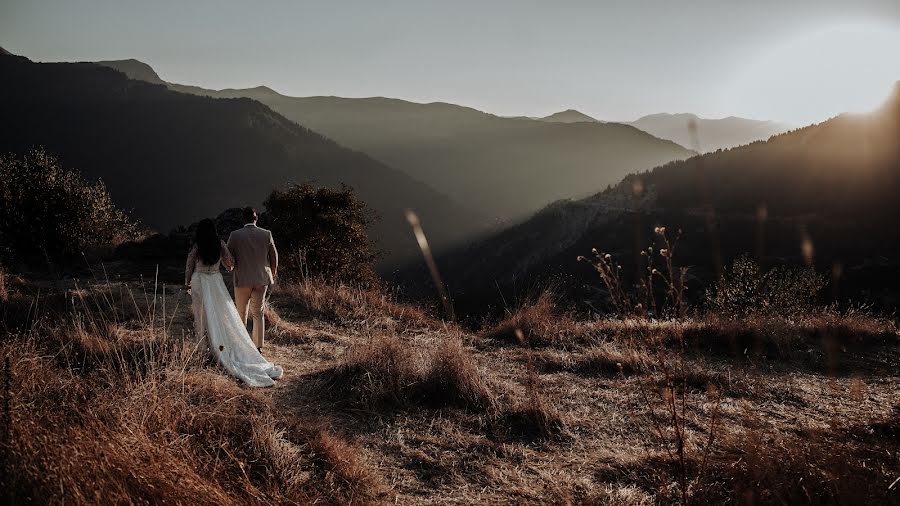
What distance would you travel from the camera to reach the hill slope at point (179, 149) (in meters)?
83.1

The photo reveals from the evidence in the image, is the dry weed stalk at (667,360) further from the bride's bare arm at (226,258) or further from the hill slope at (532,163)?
the hill slope at (532,163)

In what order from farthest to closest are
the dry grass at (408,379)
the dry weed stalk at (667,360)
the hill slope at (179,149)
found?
the hill slope at (179,149) < the dry grass at (408,379) < the dry weed stalk at (667,360)

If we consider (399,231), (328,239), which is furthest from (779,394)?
(399,231)

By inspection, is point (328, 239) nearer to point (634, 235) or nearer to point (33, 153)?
point (33, 153)

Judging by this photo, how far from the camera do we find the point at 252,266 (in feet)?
20.6

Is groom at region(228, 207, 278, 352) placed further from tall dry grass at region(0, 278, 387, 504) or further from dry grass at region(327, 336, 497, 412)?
tall dry grass at region(0, 278, 387, 504)

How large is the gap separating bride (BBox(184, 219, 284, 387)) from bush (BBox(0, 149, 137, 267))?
9089 millimetres

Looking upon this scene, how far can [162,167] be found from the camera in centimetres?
8925

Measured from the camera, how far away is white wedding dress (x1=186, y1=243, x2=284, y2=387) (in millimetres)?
5453

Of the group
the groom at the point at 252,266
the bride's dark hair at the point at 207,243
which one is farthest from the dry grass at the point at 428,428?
the bride's dark hair at the point at 207,243

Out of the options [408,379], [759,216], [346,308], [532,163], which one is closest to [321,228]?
[346,308]

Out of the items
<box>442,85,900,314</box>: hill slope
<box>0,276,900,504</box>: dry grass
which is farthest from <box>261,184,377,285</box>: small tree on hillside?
<box>442,85,900,314</box>: hill slope

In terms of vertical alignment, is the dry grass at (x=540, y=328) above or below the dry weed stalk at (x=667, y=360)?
below

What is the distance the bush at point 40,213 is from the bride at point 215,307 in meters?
9.09
